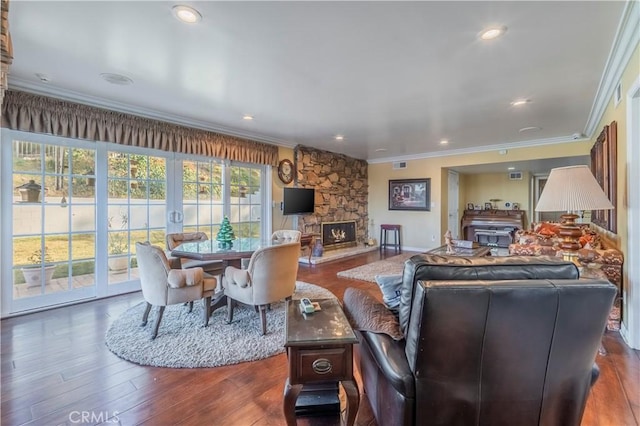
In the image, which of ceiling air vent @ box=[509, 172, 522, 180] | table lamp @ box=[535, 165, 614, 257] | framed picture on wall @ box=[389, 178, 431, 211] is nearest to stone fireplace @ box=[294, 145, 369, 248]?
framed picture on wall @ box=[389, 178, 431, 211]

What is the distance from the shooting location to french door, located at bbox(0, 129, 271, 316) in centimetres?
309

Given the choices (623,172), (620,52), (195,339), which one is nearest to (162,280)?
(195,339)

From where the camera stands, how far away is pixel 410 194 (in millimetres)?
7418

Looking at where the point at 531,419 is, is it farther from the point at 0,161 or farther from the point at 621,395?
the point at 0,161

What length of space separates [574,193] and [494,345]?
6.61 ft

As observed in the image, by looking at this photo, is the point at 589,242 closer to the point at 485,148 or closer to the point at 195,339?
the point at 485,148

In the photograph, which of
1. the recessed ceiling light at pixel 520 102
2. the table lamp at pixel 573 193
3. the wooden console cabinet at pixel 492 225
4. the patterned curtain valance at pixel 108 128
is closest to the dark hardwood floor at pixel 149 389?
the table lamp at pixel 573 193

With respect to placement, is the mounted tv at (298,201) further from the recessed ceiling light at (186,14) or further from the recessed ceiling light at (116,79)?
the recessed ceiling light at (186,14)

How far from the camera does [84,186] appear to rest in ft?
11.6

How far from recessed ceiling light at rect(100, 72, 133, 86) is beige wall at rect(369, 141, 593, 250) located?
611cm

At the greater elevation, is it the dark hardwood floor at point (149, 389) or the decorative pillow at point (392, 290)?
the decorative pillow at point (392, 290)

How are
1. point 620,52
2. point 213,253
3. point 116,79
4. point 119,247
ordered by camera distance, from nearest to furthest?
point 620,52 < point 213,253 < point 116,79 < point 119,247

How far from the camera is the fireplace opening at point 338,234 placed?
6844 millimetres

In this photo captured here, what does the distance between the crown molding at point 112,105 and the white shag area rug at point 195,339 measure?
2453 millimetres
